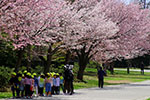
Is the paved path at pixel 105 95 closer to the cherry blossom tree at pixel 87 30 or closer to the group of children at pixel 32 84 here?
the group of children at pixel 32 84

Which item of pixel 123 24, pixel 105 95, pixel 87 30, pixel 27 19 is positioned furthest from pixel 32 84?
pixel 123 24

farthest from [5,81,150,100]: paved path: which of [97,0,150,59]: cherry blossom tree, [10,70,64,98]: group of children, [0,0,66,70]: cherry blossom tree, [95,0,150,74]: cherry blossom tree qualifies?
[97,0,150,59]: cherry blossom tree

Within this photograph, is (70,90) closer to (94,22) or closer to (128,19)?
(94,22)

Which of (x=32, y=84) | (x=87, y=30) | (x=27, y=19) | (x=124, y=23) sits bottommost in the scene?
(x=32, y=84)

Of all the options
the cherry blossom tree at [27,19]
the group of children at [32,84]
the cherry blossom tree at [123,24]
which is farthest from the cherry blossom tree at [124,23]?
the group of children at [32,84]

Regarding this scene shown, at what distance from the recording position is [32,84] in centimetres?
1858

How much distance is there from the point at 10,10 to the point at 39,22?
348cm

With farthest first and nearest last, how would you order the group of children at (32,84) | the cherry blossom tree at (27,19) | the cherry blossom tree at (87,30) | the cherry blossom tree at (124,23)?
the cherry blossom tree at (124,23)
the cherry blossom tree at (87,30)
the group of children at (32,84)
the cherry blossom tree at (27,19)

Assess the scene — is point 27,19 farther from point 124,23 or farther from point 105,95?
point 124,23

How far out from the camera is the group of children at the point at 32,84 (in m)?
18.2

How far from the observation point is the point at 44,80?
20.0 m

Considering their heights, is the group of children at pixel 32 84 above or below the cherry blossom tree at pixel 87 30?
below

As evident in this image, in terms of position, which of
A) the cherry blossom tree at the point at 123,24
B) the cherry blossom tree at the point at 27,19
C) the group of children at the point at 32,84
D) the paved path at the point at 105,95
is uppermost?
the cherry blossom tree at the point at 123,24

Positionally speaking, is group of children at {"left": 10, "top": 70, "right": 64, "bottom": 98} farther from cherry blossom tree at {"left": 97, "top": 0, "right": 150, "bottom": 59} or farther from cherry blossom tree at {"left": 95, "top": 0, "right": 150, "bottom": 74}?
cherry blossom tree at {"left": 97, "top": 0, "right": 150, "bottom": 59}
